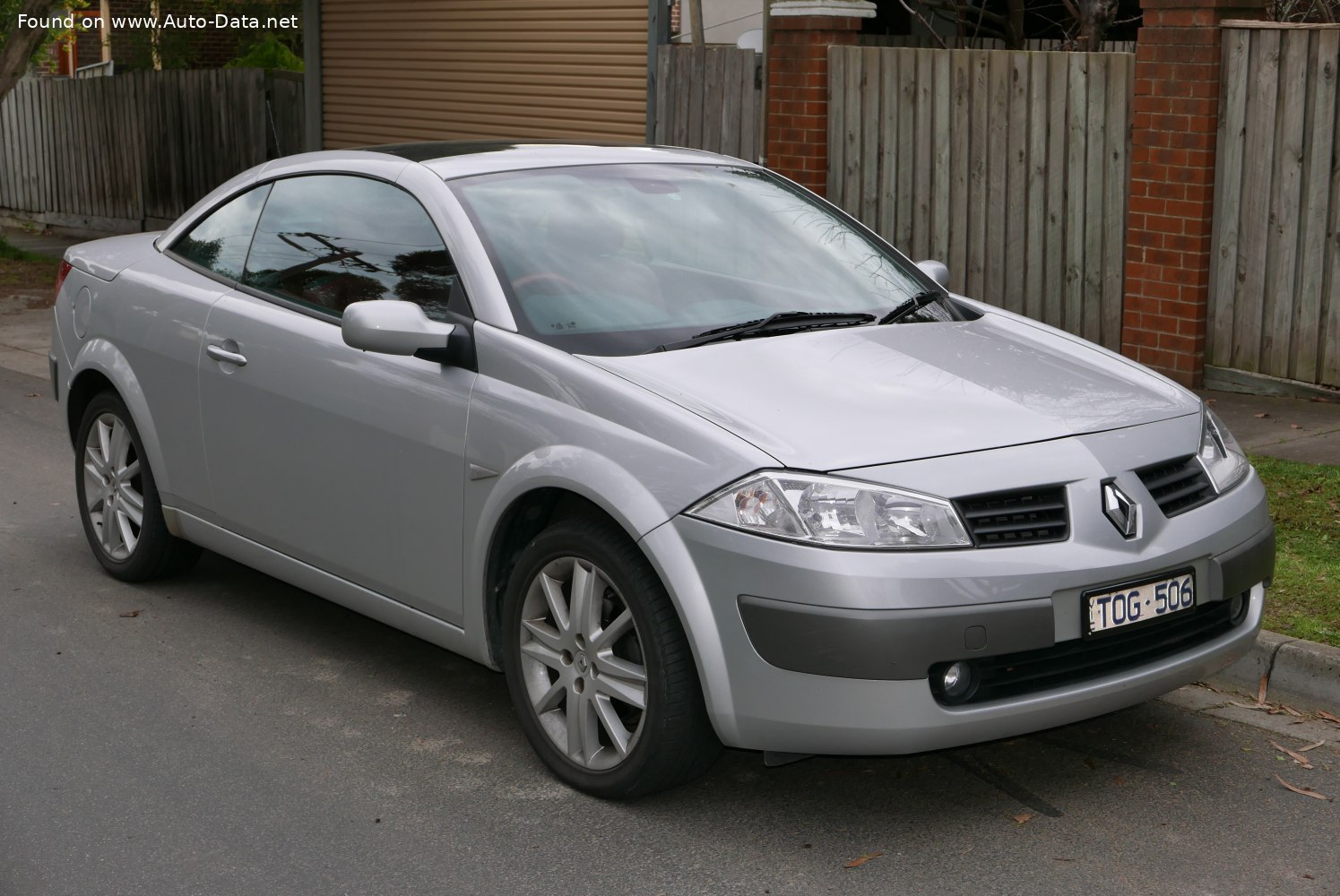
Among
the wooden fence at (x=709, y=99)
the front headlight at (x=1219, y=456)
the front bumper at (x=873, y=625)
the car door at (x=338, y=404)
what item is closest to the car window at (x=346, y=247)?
the car door at (x=338, y=404)

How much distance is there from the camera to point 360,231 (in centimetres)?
535

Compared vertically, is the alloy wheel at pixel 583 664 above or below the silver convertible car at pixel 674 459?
below

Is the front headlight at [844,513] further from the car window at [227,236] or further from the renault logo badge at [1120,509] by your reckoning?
the car window at [227,236]

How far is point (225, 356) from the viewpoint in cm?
555

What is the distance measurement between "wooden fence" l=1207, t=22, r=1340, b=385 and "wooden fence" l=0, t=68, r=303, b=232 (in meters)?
12.3

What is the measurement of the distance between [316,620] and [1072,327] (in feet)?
18.8

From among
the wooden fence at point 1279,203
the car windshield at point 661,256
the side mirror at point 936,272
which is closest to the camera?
the car windshield at point 661,256

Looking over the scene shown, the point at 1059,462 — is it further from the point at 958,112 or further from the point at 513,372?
the point at 958,112

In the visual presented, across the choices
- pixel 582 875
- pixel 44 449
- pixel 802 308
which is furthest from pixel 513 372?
pixel 44 449

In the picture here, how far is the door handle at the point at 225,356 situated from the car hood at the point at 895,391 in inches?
62.0

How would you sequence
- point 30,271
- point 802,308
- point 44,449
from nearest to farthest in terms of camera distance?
point 802,308
point 44,449
point 30,271

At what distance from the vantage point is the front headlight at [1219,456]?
452cm

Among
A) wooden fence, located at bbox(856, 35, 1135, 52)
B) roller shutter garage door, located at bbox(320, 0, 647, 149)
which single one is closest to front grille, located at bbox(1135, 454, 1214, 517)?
wooden fence, located at bbox(856, 35, 1135, 52)

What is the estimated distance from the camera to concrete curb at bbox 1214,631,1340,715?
5098mm
